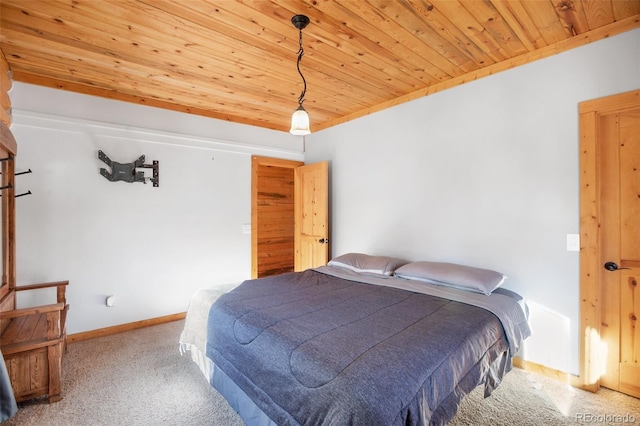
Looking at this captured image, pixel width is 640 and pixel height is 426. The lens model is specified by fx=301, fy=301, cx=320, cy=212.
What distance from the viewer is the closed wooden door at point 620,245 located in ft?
6.89

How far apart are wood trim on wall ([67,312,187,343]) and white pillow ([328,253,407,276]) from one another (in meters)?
2.10

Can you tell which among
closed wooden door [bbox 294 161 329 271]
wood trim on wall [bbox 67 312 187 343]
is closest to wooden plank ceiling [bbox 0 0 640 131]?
closed wooden door [bbox 294 161 329 271]

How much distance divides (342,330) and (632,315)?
2.13 meters

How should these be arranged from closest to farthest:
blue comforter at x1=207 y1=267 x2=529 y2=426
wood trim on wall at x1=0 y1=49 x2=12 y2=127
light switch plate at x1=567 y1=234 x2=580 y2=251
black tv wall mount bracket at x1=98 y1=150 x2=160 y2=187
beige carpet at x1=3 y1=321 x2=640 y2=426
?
blue comforter at x1=207 y1=267 x2=529 y2=426 < beige carpet at x1=3 y1=321 x2=640 y2=426 < light switch plate at x1=567 y1=234 x2=580 y2=251 < wood trim on wall at x1=0 y1=49 x2=12 y2=127 < black tv wall mount bracket at x1=98 y1=150 x2=160 y2=187

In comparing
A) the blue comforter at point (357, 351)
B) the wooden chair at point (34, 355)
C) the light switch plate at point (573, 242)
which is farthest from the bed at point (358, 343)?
the wooden chair at point (34, 355)

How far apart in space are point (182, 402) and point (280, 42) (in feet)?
8.88

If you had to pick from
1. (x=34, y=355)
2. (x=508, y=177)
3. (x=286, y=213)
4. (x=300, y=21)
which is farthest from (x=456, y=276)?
(x=286, y=213)

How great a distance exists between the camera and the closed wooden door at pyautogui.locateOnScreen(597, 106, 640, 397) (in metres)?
2.10

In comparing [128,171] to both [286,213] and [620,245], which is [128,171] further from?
[620,245]

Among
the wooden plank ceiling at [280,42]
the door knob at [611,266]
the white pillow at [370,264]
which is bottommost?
the white pillow at [370,264]

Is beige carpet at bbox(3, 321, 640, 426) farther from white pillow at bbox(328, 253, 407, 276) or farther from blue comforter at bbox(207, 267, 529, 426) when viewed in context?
white pillow at bbox(328, 253, 407, 276)

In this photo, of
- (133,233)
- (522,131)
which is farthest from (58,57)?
(522,131)

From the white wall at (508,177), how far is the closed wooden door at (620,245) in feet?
0.55

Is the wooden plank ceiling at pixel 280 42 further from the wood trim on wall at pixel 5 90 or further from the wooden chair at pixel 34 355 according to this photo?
the wooden chair at pixel 34 355
